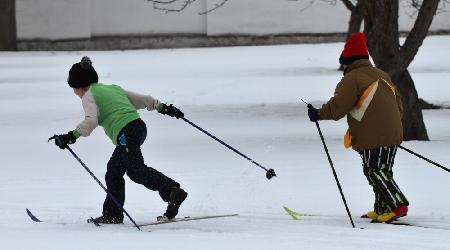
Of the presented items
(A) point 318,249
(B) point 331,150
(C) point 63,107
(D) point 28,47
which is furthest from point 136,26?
(A) point 318,249

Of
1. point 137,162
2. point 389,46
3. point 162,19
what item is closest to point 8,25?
point 162,19

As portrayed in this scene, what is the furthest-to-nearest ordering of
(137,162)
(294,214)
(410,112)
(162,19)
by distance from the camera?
1. (162,19)
2. (410,112)
3. (294,214)
4. (137,162)

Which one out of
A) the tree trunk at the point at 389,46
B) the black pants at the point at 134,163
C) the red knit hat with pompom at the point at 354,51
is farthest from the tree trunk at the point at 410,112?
the black pants at the point at 134,163

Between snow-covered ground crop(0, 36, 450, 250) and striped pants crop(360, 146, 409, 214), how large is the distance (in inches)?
9.4

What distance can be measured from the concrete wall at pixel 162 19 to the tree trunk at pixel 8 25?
2.26 feet

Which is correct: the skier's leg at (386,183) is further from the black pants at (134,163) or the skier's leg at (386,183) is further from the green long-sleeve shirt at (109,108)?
the green long-sleeve shirt at (109,108)

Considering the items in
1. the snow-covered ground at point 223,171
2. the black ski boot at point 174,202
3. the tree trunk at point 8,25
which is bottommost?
the tree trunk at point 8,25

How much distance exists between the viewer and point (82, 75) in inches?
271

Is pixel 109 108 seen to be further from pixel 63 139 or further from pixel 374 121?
pixel 374 121

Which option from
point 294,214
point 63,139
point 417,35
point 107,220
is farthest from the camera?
point 417,35

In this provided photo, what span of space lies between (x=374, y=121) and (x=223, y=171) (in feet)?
11.0

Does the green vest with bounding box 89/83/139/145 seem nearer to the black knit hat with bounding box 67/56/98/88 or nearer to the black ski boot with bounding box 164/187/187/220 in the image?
the black knit hat with bounding box 67/56/98/88

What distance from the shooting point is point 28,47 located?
3456 centimetres

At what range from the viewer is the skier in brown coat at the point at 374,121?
681 centimetres
